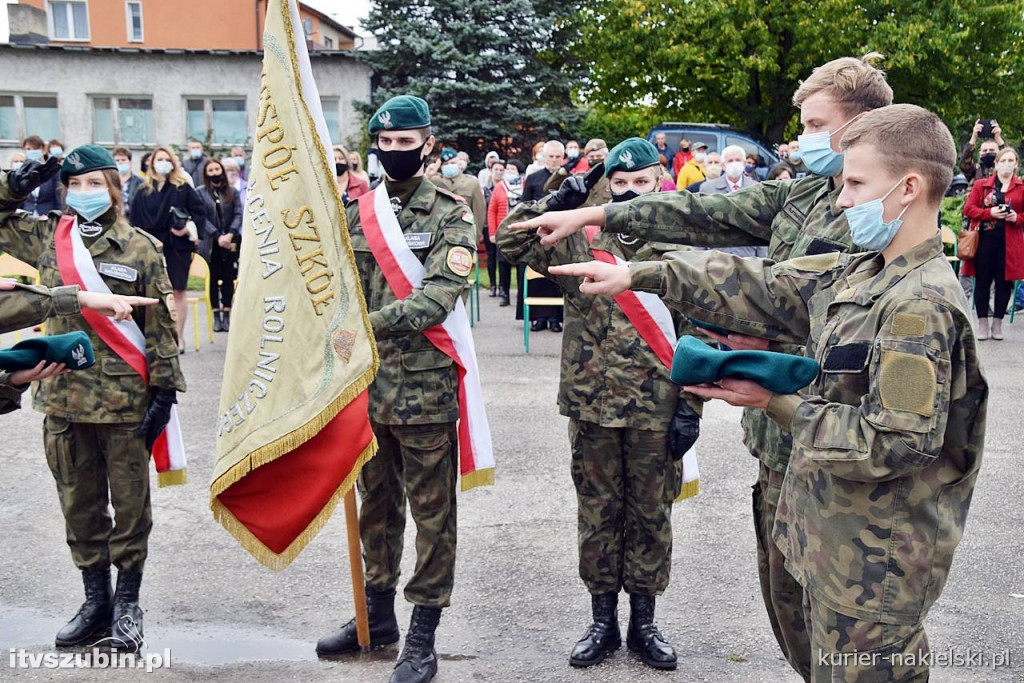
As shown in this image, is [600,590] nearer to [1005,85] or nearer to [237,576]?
[237,576]

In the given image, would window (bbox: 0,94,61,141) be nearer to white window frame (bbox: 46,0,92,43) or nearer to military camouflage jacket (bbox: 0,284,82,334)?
white window frame (bbox: 46,0,92,43)

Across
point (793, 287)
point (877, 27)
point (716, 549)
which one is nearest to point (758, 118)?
point (877, 27)

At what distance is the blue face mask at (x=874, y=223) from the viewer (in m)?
2.60

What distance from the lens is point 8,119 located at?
102ft

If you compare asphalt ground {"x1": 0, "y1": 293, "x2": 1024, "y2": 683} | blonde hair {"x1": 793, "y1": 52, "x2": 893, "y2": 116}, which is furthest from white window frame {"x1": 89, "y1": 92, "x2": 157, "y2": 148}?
blonde hair {"x1": 793, "y1": 52, "x2": 893, "y2": 116}

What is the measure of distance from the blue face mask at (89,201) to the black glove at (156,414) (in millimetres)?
857

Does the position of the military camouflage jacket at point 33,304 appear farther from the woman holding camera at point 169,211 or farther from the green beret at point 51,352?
the woman holding camera at point 169,211

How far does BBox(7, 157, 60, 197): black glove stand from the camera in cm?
438

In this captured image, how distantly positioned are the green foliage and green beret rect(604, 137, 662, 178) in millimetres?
24243

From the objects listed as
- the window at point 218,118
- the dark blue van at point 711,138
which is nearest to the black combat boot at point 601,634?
the dark blue van at point 711,138

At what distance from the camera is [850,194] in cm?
265

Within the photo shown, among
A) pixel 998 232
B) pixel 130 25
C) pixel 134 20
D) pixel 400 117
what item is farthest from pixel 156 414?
pixel 134 20

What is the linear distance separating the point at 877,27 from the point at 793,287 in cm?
2825

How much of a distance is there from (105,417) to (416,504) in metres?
1.44
